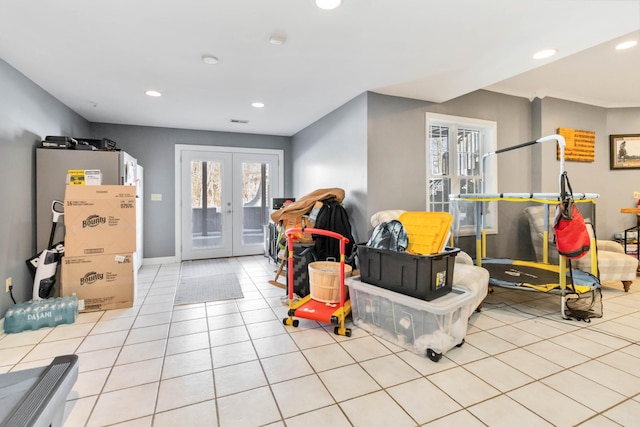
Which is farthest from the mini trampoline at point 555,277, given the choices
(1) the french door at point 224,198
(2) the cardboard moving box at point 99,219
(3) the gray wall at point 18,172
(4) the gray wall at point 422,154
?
(3) the gray wall at point 18,172

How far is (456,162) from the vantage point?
445 cm

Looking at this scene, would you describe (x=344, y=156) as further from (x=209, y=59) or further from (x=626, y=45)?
(x=626, y=45)

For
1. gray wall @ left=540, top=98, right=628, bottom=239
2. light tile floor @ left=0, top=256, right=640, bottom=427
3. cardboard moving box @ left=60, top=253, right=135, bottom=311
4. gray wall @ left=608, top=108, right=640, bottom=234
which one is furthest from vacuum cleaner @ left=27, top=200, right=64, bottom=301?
gray wall @ left=608, top=108, right=640, bottom=234

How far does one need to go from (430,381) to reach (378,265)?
0.90 metres

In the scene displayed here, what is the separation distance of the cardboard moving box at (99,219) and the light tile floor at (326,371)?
697 millimetres

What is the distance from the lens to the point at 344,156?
419cm

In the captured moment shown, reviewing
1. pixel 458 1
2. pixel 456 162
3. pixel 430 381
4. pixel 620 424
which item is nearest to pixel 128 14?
pixel 458 1

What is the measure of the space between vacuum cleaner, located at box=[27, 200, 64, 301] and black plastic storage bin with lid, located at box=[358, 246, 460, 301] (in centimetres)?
311

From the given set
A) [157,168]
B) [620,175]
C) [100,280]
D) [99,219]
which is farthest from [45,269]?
[620,175]

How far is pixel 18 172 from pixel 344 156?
11.7 feet

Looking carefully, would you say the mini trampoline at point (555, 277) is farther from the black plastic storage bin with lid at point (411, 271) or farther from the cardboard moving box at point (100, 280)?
the cardboard moving box at point (100, 280)

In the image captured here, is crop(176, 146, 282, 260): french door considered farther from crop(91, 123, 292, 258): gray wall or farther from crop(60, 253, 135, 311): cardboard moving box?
crop(60, 253, 135, 311): cardboard moving box

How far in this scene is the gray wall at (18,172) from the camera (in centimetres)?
274

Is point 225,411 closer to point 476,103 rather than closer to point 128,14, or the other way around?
point 128,14
